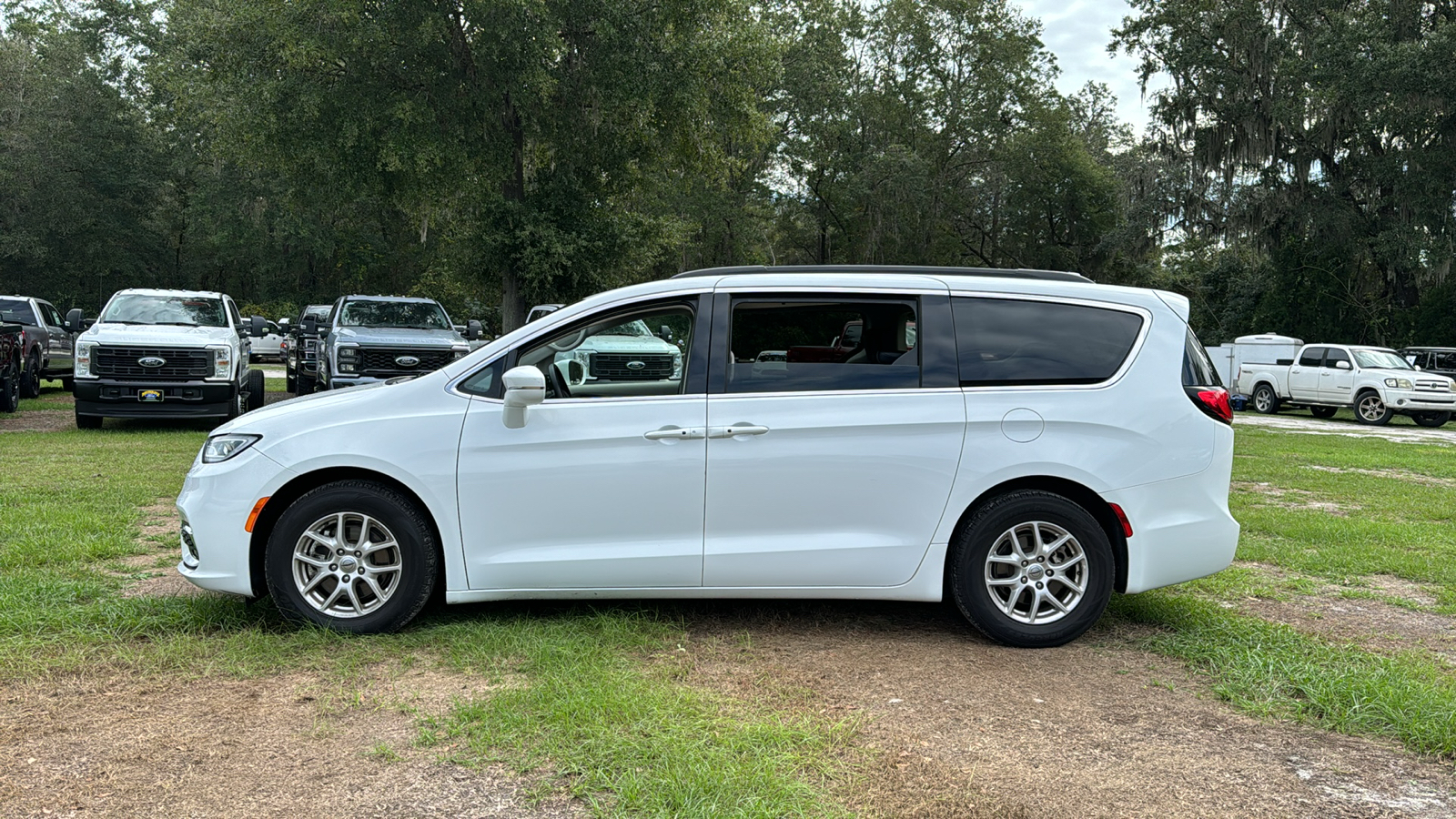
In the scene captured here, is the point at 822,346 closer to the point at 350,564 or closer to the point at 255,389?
the point at 350,564

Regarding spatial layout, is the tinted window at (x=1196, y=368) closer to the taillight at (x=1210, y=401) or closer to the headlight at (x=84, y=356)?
the taillight at (x=1210, y=401)

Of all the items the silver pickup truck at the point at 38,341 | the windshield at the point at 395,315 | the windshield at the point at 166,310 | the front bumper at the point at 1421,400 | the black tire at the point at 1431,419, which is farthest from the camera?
the black tire at the point at 1431,419

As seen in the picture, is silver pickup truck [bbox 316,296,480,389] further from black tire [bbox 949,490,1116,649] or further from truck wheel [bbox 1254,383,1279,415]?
truck wheel [bbox 1254,383,1279,415]

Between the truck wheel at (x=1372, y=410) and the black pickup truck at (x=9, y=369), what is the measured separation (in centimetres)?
2502

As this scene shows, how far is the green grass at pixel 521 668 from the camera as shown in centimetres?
336

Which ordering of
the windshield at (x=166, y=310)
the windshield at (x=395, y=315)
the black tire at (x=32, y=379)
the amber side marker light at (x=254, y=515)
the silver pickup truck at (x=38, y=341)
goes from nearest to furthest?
the amber side marker light at (x=254, y=515) < the windshield at (x=166, y=310) < the windshield at (x=395, y=315) < the black tire at (x=32, y=379) < the silver pickup truck at (x=38, y=341)

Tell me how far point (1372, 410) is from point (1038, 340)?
838 inches

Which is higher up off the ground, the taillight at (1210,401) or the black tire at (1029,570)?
the taillight at (1210,401)

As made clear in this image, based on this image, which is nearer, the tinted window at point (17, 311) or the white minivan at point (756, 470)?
the white minivan at point (756, 470)

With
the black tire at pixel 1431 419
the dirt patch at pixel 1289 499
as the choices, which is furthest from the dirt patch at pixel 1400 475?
the black tire at pixel 1431 419

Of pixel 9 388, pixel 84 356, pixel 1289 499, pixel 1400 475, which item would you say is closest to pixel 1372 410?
pixel 1400 475

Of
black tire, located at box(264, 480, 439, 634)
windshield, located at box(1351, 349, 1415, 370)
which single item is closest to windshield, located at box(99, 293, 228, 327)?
black tire, located at box(264, 480, 439, 634)

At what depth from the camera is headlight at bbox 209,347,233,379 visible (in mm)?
13664

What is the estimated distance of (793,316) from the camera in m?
5.19
